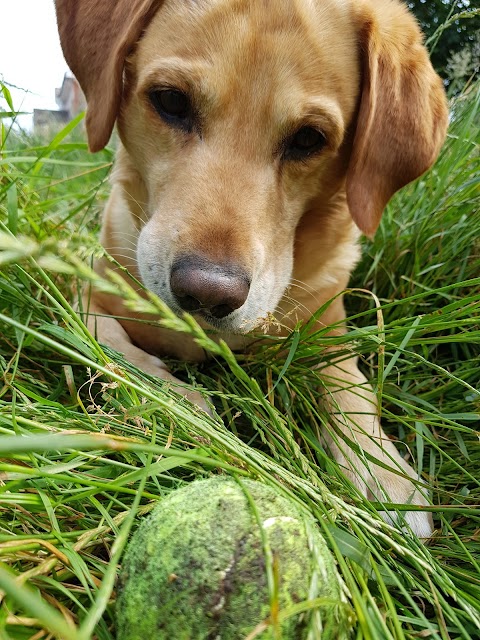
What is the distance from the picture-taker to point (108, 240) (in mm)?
2430

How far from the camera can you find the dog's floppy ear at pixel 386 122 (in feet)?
6.61

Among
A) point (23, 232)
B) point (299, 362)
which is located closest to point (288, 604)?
point (299, 362)

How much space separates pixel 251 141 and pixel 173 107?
0.30 metres

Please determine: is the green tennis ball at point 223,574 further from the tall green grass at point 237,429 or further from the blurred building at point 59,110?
the blurred building at point 59,110

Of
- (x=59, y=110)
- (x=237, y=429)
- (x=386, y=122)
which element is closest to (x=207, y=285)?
(x=237, y=429)

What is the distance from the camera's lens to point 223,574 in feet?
2.58

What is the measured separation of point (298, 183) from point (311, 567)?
147 cm

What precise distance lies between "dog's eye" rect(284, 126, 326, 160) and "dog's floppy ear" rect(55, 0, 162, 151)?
0.65 meters

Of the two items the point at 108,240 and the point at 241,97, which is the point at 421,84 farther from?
the point at 108,240

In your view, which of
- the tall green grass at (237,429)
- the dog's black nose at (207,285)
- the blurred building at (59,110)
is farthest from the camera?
the blurred building at (59,110)

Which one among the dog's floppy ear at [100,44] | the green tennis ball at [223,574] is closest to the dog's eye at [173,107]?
the dog's floppy ear at [100,44]

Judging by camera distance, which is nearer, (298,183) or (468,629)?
(468,629)

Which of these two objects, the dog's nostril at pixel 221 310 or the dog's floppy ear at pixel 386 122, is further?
the dog's floppy ear at pixel 386 122

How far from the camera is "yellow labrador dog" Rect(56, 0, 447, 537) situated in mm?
1668
